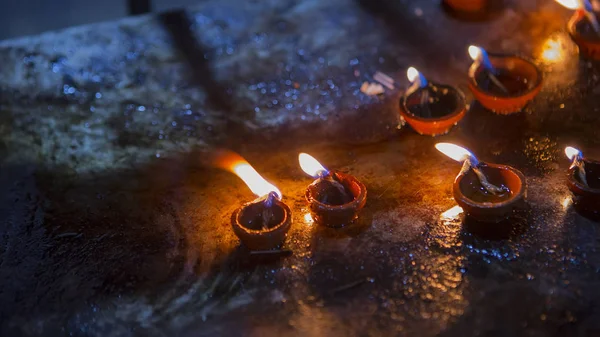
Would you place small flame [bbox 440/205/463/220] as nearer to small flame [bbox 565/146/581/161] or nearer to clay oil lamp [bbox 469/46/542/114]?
small flame [bbox 565/146/581/161]

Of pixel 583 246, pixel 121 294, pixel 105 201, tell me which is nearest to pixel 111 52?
pixel 105 201

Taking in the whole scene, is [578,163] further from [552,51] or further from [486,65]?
[552,51]

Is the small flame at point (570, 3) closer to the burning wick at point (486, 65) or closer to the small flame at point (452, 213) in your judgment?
the burning wick at point (486, 65)

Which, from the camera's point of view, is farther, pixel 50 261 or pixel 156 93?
pixel 156 93

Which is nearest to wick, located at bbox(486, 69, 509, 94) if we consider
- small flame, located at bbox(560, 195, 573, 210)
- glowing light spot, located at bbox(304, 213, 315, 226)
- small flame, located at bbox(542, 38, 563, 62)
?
small flame, located at bbox(542, 38, 563, 62)

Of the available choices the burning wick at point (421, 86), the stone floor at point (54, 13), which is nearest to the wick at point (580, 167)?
the burning wick at point (421, 86)

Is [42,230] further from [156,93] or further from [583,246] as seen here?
[583,246]

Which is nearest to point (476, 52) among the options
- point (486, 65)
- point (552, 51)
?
point (486, 65)
